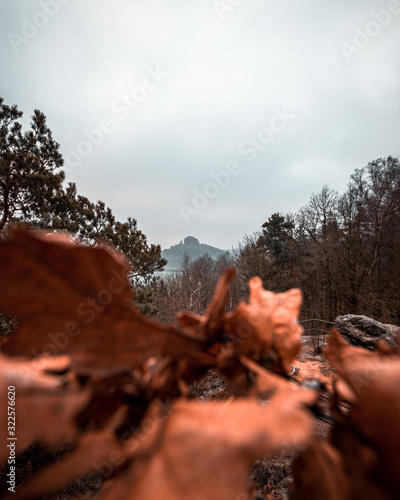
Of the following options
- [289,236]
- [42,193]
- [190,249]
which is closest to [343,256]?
[289,236]

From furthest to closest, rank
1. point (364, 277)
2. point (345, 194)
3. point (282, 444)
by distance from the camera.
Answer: point (345, 194)
point (364, 277)
point (282, 444)

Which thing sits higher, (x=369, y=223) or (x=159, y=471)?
(x=369, y=223)

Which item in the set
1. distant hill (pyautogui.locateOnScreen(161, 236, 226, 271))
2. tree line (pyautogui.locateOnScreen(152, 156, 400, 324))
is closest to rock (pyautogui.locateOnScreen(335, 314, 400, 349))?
tree line (pyautogui.locateOnScreen(152, 156, 400, 324))

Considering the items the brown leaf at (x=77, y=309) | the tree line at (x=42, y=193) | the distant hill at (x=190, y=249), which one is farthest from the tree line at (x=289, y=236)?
the distant hill at (x=190, y=249)

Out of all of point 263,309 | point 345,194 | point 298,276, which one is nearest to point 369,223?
point 345,194

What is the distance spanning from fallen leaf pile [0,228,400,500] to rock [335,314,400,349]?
6410mm

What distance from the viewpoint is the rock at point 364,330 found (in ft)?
17.2

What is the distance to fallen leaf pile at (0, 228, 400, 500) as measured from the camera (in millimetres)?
119

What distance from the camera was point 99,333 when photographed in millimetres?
173

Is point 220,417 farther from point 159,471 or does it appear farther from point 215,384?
point 215,384

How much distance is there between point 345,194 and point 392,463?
1221 cm

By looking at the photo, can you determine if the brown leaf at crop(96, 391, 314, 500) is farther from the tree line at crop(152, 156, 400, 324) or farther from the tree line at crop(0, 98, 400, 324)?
the tree line at crop(152, 156, 400, 324)

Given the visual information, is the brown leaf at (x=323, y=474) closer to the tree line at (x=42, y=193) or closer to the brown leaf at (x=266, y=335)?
the brown leaf at (x=266, y=335)

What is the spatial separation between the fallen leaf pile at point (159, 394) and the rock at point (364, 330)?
21.0ft
